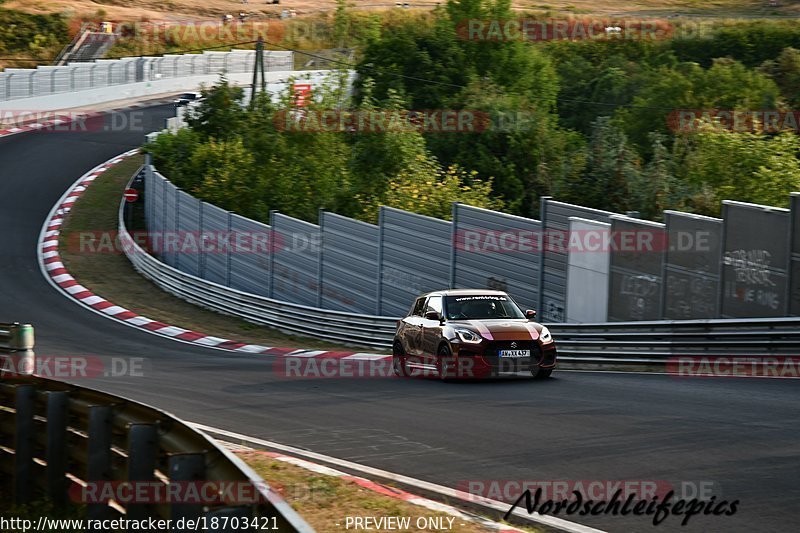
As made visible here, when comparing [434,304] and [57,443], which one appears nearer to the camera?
[57,443]

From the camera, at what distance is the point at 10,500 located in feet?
33.2

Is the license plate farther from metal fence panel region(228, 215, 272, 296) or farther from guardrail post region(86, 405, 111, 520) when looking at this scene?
metal fence panel region(228, 215, 272, 296)

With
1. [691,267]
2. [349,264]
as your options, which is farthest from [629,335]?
[349,264]

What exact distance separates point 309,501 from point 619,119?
200 ft

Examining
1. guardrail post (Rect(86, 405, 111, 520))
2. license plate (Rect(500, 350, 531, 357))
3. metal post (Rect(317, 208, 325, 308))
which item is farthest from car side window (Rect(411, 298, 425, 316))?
guardrail post (Rect(86, 405, 111, 520))

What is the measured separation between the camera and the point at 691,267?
18.6 metres

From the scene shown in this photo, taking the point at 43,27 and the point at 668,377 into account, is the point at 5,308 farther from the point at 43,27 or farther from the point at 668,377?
the point at 43,27

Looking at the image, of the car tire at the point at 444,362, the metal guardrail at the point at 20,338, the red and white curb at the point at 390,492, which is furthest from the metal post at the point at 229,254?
the red and white curb at the point at 390,492

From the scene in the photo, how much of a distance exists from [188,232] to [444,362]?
60.1 ft

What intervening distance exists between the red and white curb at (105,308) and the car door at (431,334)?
16.5 ft

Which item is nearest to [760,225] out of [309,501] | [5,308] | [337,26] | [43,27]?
[309,501]

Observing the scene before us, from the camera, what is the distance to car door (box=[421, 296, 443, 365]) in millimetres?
16766

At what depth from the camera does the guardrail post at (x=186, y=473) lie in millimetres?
6223

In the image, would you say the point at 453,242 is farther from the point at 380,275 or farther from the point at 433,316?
the point at 433,316
